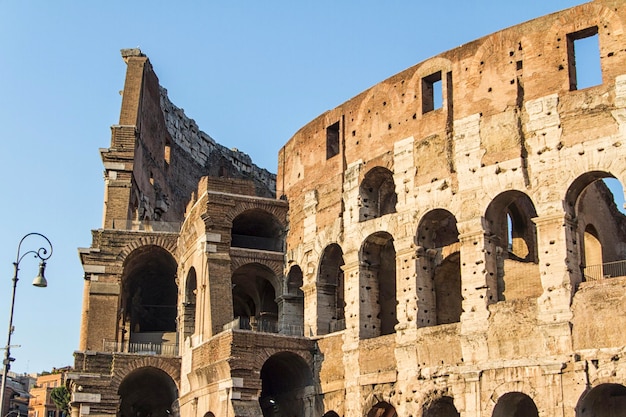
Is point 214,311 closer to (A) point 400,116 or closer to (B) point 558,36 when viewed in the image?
(A) point 400,116

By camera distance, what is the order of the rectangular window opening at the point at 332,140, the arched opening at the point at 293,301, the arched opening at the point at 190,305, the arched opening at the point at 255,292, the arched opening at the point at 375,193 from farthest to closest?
the arched opening at the point at 190,305 → the arched opening at the point at 255,292 → the arched opening at the point at 293,301 → the rectangular window opening at the point at 332,140 → the arched opening at the point at 375,193

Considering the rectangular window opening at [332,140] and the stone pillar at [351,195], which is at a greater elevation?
the rectangular window opening at [332,140]

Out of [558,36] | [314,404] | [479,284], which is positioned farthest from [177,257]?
[558,36]

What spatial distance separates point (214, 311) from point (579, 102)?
11325 millimetres

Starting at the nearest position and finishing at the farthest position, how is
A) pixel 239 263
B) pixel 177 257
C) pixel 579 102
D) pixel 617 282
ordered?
1. pixel 617 282
2. pixel 579 102
3. pixel 239 263
4. pixel 177 257

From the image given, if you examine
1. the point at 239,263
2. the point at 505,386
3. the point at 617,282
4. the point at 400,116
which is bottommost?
the point at 505,386

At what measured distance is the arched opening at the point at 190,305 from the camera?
96.3 feet

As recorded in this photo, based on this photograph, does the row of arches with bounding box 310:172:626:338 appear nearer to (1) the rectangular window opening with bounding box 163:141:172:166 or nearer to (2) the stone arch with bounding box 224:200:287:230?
(2) the stone arch with bounding box 224:200:287:230

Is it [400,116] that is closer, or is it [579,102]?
[579,102]

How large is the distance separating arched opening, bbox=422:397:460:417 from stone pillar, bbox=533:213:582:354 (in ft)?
11.4

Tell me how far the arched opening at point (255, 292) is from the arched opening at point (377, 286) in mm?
4079

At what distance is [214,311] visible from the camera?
2588cm

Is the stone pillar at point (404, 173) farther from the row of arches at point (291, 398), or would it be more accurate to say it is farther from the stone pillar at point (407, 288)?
the row of arches at point (291, 398)

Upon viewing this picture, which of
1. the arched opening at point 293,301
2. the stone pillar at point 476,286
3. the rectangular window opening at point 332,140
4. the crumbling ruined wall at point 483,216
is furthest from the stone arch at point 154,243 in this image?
the stone pillar at point 476,286
